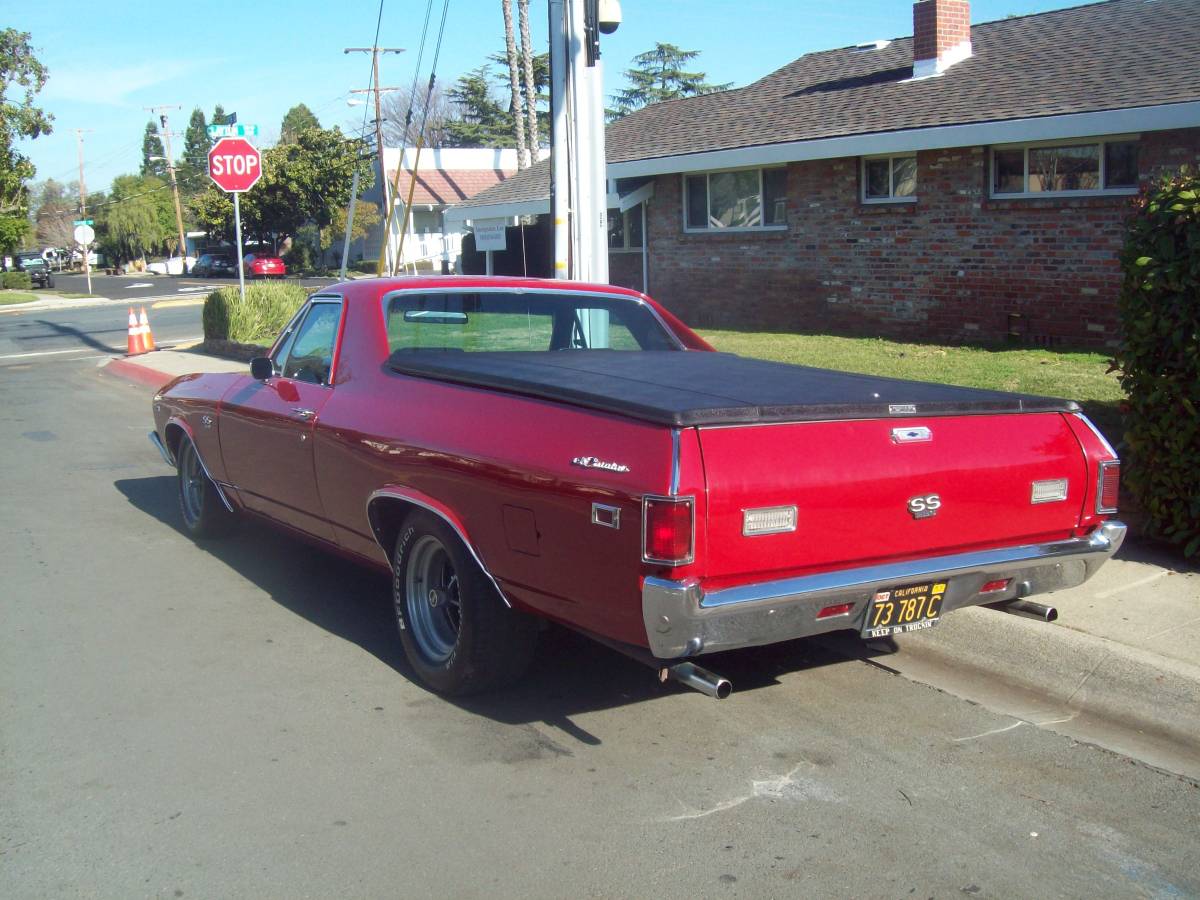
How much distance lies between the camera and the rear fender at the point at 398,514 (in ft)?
15.4

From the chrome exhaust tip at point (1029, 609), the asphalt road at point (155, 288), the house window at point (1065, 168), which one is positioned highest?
the house window at point (1065, 168)

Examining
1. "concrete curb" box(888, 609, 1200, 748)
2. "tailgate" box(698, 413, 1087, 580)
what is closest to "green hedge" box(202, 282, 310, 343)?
"concrete curb" box(888, 609, 1200, 748)

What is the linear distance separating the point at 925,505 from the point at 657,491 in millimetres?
1129

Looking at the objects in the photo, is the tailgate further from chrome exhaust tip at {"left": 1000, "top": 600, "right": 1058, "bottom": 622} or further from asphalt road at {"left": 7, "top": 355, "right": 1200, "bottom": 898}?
asphalt road at {"left": 7, "top": 355, "right": 1200, "bottom": 898}

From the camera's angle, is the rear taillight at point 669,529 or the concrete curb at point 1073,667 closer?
the rear taillight at point 669,529

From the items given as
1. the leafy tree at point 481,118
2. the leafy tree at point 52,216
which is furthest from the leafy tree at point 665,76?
the leafy tree at point 52,216

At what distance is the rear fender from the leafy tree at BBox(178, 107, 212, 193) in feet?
362

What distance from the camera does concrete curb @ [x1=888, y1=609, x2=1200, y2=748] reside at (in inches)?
187

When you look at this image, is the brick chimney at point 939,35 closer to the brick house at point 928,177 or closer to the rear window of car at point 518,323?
the brick house at point 928,177

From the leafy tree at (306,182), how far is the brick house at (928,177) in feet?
120

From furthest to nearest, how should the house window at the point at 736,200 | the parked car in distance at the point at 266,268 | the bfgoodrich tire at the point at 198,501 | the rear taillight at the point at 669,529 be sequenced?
the parked car in distance at the point at 266,268
the house window at the point at 736,200
the bfgoodrich tire at the point at 198,501
the rear taillight at the point at 669,529

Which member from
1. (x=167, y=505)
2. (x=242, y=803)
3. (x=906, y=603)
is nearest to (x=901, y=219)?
(x=167, y=505)

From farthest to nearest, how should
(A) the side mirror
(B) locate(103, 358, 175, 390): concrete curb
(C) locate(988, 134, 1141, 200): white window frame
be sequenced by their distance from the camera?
(B) locate(103, 358, 175, 390): concrete curb, (C) locate(988, 134, 1141, 200): white window frame, (A) the side mirror

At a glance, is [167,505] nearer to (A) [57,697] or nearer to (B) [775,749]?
(A) [57,697]
